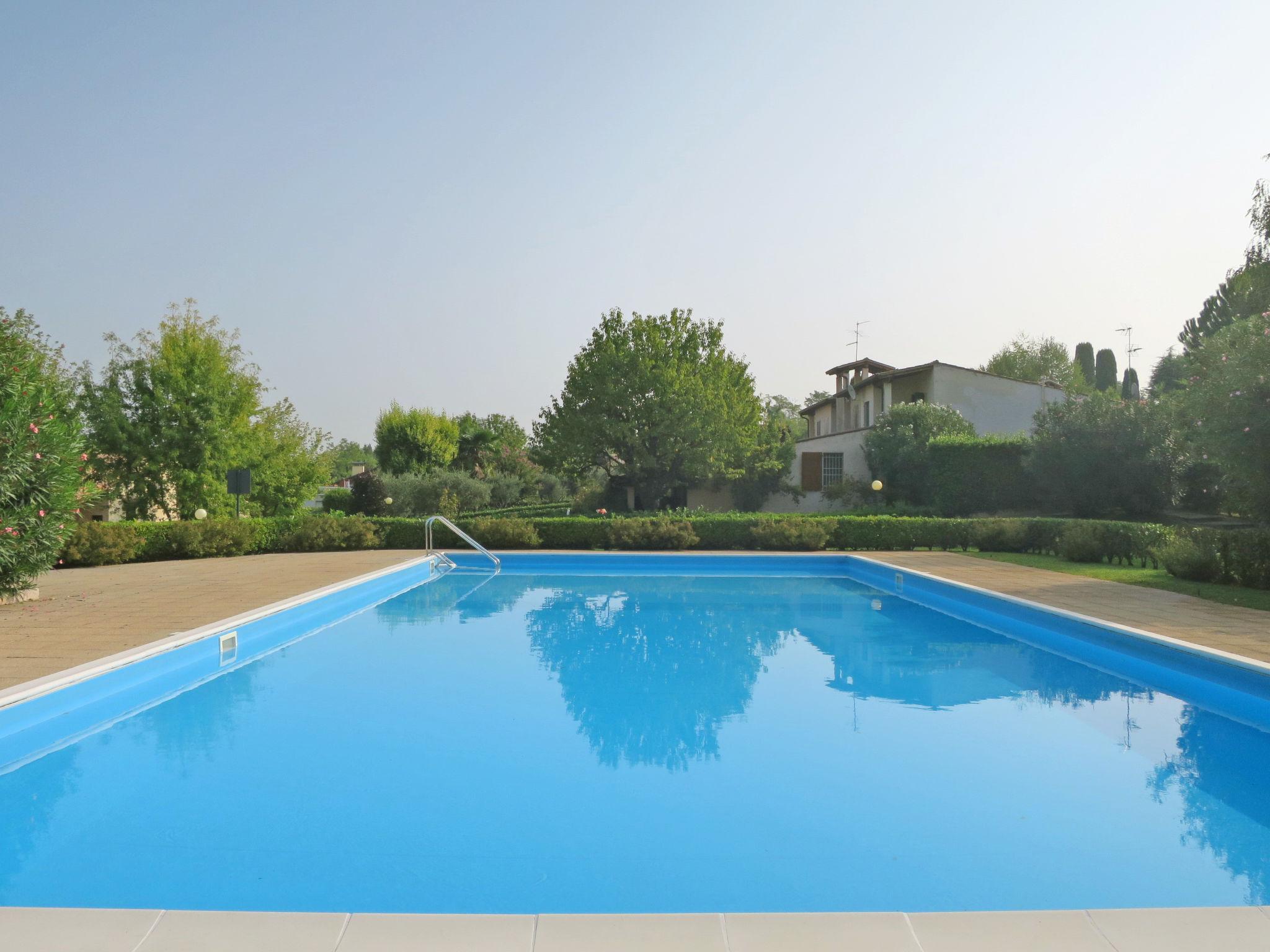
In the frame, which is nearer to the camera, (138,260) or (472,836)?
(472,836)

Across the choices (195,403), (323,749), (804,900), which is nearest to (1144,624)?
(804,900)

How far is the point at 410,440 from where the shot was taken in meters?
36.9

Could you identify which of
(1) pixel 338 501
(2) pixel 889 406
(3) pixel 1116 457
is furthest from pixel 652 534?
(2) pixel 889 406

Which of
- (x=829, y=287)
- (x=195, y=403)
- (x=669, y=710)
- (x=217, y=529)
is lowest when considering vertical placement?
(x=669, y=710)

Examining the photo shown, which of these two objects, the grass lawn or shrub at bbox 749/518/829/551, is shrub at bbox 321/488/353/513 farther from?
the grass lawn

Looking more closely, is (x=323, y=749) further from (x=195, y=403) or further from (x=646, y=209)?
(x=195, y=403)

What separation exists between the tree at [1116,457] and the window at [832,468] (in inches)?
318

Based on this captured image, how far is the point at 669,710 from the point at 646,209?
13388 mm

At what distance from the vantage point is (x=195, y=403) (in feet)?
61.4

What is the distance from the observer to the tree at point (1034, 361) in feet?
183

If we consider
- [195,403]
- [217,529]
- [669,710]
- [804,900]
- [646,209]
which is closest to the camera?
[804,900]

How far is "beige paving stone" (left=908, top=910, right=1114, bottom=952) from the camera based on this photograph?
Result: 244cm

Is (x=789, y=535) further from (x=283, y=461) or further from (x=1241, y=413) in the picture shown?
(x=283, y=461)

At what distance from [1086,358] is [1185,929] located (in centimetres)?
6677
